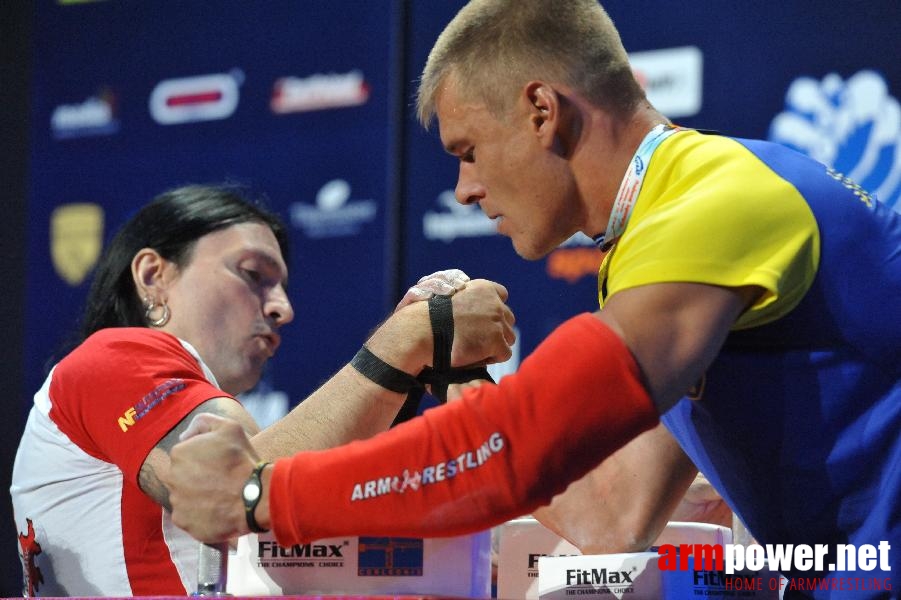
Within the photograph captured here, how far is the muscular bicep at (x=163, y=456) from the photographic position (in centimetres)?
163

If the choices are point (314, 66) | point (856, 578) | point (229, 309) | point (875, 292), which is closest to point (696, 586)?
point (856, 578)

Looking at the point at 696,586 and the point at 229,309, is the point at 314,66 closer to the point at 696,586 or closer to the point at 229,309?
the point at 229,309

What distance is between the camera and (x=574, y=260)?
10.3ft

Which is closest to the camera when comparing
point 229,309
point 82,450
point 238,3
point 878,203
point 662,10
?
point 878,203

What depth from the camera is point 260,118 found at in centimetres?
362

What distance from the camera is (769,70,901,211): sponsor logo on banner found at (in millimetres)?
2844

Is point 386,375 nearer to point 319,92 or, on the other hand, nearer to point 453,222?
point 453,222

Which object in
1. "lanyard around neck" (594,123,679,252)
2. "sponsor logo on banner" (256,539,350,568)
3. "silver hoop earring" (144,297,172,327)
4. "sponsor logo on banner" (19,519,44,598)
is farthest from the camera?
"silver hoop earring" (144,297,172,327)

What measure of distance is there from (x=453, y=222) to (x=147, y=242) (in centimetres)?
115

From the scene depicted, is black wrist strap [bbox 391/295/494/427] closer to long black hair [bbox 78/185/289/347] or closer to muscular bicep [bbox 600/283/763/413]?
muscular bicep [bbox 600/283/763/413]

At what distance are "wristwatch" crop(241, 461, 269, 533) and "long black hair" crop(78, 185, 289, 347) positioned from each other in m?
1.17

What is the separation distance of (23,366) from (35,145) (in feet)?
2.33

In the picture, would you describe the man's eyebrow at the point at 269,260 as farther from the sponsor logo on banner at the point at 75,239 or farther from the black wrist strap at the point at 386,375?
the sponsor logo on banner at the point at 75,239

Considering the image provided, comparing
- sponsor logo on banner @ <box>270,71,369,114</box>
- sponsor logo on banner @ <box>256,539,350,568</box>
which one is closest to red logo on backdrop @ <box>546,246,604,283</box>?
sponsor logo on banner @ <box>270,71,369,114</box>
